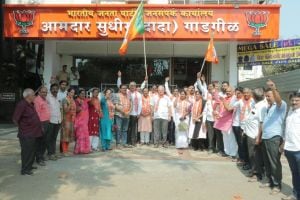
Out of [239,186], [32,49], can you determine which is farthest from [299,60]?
[32,49]

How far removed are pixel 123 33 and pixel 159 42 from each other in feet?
7.25

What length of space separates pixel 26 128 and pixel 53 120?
1524mm

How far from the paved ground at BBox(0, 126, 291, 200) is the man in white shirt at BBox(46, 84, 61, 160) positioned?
393mm

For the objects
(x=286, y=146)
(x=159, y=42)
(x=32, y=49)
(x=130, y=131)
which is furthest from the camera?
(x=32, y=49)

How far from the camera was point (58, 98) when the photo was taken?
11172 mm

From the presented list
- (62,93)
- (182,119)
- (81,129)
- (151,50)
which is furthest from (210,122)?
(151,50)

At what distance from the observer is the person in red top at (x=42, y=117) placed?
9875 mm

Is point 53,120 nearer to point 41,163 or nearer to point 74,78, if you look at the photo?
point 41,163

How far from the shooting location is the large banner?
15.9 meters

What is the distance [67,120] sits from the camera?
11055mm

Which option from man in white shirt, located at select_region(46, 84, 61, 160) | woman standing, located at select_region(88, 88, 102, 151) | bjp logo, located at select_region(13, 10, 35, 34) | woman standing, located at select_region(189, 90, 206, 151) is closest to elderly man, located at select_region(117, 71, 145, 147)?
woman standing, located at select_region(88, 88, 102, 151)

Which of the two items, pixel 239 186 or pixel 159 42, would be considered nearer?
pixel 239 186

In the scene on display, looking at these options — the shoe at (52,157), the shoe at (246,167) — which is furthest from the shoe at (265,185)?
the shoe at (52,157)

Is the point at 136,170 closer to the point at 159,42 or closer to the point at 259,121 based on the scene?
the point at 259,121
